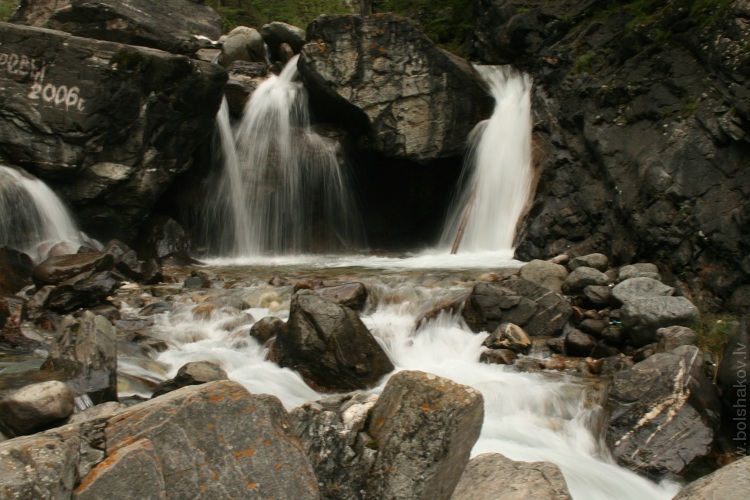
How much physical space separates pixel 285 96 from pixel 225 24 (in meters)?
7.78

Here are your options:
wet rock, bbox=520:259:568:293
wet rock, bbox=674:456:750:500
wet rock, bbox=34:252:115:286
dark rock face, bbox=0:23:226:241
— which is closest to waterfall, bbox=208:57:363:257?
dark rock face, bbox=0:23:226:241

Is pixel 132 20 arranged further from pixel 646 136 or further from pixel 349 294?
pixel 646 136

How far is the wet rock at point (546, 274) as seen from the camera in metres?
9.16

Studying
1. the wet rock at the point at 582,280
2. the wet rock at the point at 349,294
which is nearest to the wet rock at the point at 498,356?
the wet rock at the point at 582,280

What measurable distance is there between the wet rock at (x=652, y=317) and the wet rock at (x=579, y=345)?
0.43 m

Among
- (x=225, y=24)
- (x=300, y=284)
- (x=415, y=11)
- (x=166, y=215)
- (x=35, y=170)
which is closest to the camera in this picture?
(x=300, y=284)

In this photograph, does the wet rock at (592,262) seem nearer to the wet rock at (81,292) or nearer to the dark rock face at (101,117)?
the wet rock at (81,292)

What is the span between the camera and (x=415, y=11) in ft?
62.7

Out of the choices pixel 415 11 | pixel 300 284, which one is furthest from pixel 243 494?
pixel 415 11

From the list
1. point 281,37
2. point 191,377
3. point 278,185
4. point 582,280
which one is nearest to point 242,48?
point 281,37

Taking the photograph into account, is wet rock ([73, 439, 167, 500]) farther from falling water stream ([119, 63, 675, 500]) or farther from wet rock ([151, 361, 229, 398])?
falling water stream ([119, 63, 675, 500])

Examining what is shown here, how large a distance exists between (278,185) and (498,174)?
5.39 meters

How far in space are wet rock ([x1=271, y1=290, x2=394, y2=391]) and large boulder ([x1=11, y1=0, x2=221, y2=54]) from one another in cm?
1097

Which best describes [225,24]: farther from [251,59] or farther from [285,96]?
[285,96]
